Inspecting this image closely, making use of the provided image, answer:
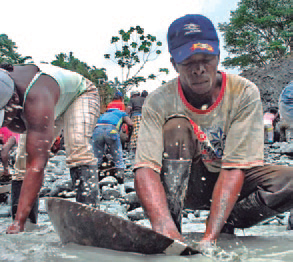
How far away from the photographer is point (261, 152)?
1889mm

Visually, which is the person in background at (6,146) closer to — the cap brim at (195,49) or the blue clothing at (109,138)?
the blue clothing at (109,138)

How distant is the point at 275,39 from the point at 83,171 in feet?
87.1

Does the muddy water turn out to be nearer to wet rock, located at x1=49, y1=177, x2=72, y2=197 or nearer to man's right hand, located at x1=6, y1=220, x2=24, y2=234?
man's right hand, located at x1=6, y1=220, x2=24, y2=234

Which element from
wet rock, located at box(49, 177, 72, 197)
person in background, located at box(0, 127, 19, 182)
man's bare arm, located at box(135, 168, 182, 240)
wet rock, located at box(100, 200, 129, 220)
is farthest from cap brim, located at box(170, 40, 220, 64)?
person in background, located at box(0, 127, 19, 182)

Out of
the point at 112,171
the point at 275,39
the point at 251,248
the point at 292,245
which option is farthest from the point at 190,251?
the point at 275,39

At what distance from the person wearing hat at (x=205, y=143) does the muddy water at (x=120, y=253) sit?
5.2 inches

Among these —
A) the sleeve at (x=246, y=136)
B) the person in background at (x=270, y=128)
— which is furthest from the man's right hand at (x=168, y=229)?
the person in background at (x=270, y=128)

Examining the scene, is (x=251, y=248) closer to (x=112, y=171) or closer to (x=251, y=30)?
(x=112, y=171)

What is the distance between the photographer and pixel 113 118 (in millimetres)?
5875

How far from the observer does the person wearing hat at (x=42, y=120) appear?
214 centimetres

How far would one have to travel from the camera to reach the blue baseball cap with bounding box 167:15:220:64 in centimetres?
179

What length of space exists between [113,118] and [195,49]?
419 cm

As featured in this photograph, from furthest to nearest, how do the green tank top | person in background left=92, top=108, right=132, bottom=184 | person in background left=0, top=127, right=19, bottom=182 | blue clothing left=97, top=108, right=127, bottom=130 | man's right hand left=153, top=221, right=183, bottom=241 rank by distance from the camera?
1. person in background left=0, top=127, right=19, bottom=182
2. blue clothing left=97, top=108, right=127, bottom=130
3. person in background left=92, top=108, right=132, bottom=184
4. the green tank top
5. man's right hand left=153, top=221, right=183, bottom=241

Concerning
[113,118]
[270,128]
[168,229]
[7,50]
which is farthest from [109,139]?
[7,50]
